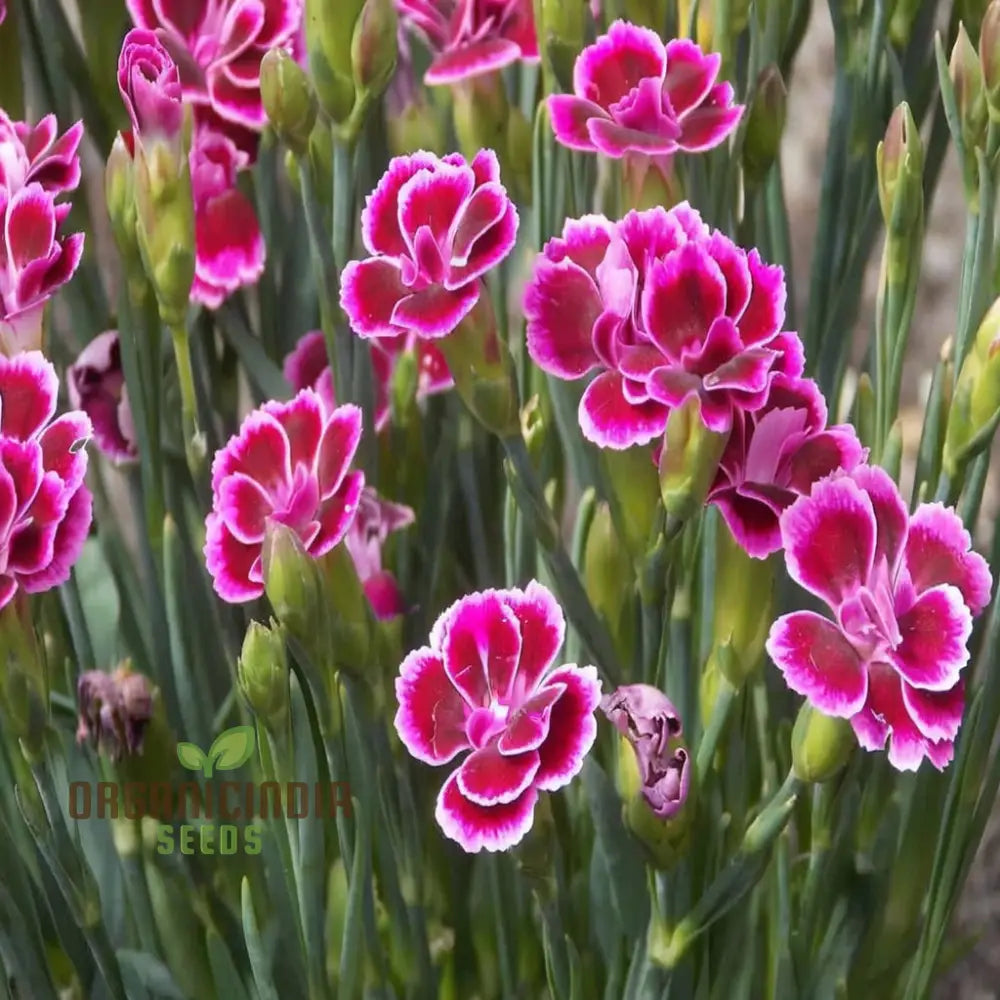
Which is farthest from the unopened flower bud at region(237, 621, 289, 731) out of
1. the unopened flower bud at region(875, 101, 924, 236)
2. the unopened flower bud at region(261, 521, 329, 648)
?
the unopened flower bud at region(875, 101, 924, 236)

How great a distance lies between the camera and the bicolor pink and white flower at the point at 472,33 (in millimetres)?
413

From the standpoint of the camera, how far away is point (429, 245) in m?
0.30

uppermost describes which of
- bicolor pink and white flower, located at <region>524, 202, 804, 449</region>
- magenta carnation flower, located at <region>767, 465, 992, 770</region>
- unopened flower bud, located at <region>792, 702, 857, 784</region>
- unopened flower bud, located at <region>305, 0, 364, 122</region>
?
unopened flower bud, located at <region>305, 0, 364, 122</region>

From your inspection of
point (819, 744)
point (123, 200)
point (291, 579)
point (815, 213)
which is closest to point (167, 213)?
point (123, 200)

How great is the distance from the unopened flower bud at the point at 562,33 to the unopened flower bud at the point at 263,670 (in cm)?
20

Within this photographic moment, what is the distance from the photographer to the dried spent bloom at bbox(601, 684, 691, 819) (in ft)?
1.00

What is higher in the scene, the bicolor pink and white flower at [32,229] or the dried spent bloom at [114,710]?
the bicolor pink and white flower at [32,229]

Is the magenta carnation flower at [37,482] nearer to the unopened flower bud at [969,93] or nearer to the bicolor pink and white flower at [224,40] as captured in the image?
the bicolor pink and white flower at [224,40]

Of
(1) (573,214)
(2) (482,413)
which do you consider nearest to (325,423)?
(2) (482,413)

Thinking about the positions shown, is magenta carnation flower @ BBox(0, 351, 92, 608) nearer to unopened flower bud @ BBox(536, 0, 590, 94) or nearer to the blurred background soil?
unopened flower bud @ BBox(536, 0, 590, 94)

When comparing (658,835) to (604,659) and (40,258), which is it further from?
(40,258)

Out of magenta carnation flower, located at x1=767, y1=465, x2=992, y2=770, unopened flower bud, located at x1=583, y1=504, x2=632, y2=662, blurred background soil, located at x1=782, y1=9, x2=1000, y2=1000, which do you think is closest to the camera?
magenta carnation flower, located at x1=767, y1=465, x2=992, y2=770

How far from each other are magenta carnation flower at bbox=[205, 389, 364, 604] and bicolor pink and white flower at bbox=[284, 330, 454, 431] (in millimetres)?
92

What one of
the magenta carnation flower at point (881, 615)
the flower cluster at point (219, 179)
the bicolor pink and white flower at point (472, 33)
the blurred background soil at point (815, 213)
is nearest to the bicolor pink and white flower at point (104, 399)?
the flower cluster at point (219, 179)
